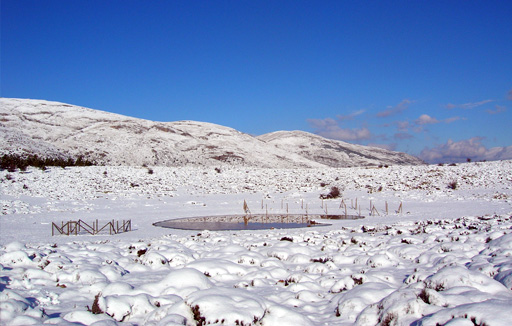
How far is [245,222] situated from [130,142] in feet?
212

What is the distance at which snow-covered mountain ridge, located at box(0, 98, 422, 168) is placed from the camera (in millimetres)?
73250

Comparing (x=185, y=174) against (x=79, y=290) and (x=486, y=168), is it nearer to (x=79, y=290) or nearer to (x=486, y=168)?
(x=486, y=168)

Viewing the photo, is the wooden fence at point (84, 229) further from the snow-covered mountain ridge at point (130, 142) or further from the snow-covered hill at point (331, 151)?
the snow-covered hill at point (331, 151)

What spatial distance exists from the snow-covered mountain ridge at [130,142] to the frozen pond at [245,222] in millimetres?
41968

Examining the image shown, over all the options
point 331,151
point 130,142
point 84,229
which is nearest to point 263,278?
point 84,229

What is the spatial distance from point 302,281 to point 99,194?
32.1 meters

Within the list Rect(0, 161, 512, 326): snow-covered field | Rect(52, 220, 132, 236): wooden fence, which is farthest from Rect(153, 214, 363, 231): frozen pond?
Rect(52, 220, 132, 236): wooden fence

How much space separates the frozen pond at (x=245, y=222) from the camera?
2378 cm

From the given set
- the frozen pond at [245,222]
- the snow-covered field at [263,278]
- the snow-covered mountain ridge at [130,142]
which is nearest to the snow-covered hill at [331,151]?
the snow-covered mountain ridge at [130,142]

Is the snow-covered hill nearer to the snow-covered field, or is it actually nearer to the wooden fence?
the snow-covered field

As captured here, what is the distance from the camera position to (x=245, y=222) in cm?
2430

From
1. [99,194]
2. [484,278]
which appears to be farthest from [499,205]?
[99,194]

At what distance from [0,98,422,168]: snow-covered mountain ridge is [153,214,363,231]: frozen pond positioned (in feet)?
138

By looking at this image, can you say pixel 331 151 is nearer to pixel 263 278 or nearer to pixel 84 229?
pixel 84 229
